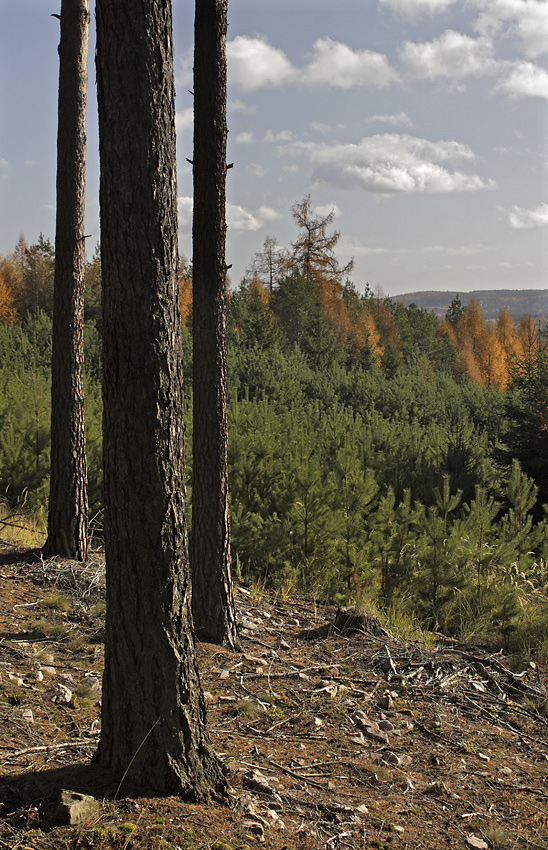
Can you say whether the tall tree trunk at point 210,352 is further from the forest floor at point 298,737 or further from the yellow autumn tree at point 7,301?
the yellow autumn tree at point 7,301

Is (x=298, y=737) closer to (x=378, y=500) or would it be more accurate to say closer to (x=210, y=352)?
(x=210, y=352)

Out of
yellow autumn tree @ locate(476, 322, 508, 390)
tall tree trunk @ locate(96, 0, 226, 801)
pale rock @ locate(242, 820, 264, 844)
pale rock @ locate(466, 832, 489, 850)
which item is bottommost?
pale rock @ locate(466, 832, 489, 850)

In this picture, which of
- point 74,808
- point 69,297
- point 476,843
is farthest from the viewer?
point 69,297

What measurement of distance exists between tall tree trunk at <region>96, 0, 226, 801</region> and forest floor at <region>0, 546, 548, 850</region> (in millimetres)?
242

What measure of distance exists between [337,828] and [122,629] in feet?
4.32

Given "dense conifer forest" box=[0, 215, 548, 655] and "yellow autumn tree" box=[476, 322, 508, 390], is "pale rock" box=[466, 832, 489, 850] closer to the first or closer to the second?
"dense conifer forest" box=[0, 215, 548, 655]

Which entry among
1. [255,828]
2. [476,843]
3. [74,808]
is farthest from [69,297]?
[476,843]

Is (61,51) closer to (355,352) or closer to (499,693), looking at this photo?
(499,693)

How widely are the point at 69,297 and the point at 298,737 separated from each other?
441 cm

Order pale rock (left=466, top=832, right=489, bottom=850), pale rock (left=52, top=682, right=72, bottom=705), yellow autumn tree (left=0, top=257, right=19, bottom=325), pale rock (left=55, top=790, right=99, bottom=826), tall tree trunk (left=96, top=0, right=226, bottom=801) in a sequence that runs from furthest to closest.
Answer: yellow autumn tree (left=0, top=257, right=19, bottom=325) → pale rock (left=52, top=682, right=72, bottom=705) → pale rock (left=466, top=832, right=489, bottom=850) → tall tree trunk (left=96, top=0, right=226, bottom=801) → pale rock (left=55, top=790, right=99, bottom=826)

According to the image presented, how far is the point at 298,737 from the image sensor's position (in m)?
3.91

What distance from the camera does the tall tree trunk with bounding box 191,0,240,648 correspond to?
5.09 metres

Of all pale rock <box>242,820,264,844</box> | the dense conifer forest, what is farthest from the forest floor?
→ the dense conifer forest

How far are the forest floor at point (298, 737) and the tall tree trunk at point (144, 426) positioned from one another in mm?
242
